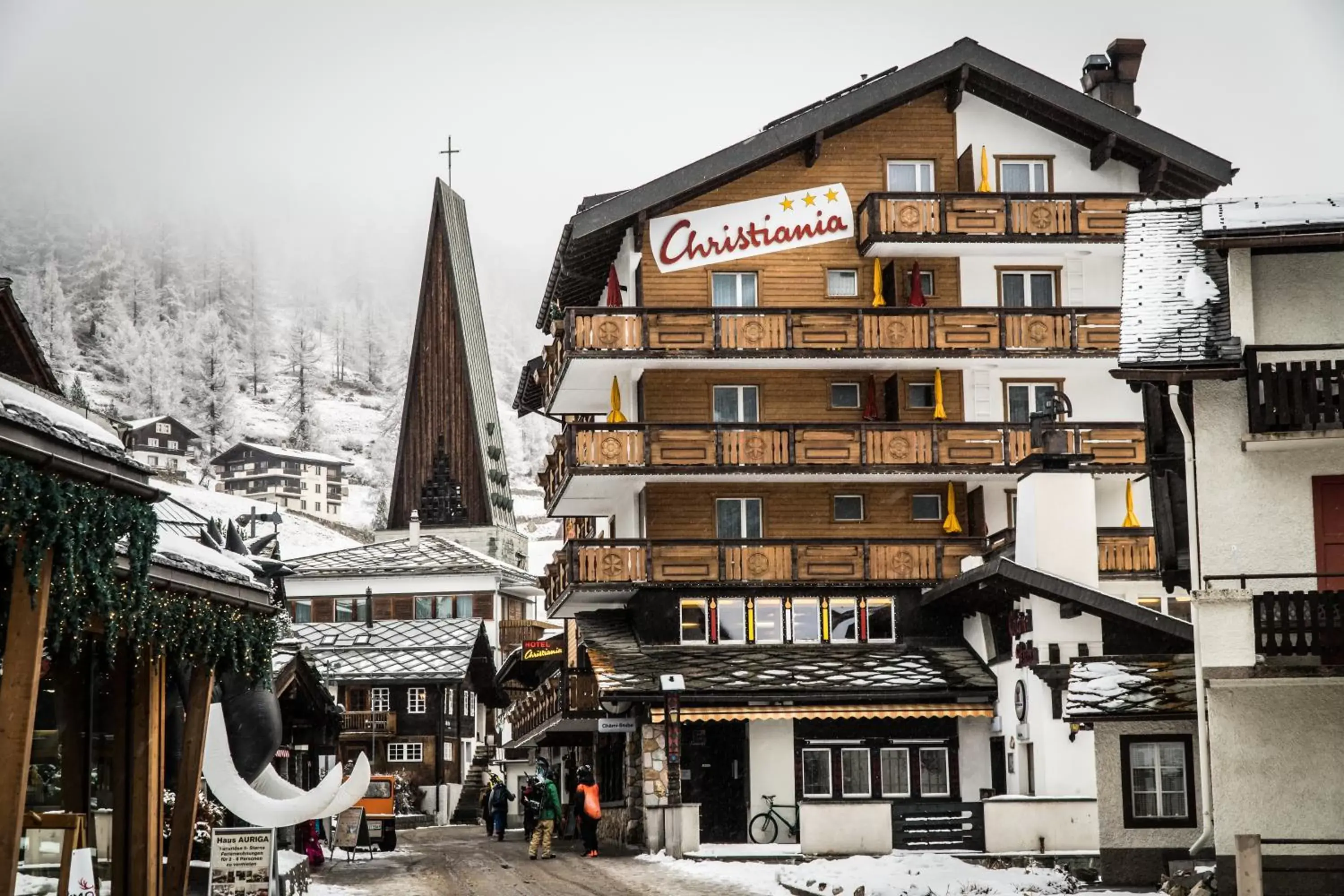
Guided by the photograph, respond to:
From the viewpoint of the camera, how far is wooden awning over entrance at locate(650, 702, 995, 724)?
36.4 meters

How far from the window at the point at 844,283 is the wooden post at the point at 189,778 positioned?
25.6m

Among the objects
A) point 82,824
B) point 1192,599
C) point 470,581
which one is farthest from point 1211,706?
point 470,581

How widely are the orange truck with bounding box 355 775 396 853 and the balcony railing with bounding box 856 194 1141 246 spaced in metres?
14.7

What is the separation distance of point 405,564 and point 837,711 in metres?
64.1

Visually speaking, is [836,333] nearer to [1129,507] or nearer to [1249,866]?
[1129,507]

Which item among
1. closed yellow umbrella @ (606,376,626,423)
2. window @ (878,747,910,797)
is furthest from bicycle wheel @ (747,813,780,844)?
closed yellow umbrella @ (606,376,626,423)

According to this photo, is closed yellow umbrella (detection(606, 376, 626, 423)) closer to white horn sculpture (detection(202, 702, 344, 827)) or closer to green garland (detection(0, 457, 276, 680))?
white horn sculpture (detection(202, 702, 344, 827))

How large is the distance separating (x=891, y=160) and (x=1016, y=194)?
2.89 meters

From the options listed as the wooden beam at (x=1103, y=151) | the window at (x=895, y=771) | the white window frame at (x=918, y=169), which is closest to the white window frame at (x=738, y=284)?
the white window frame at (x=918, y=169)

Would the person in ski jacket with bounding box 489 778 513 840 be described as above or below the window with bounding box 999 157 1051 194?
below

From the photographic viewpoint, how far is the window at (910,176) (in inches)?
1708

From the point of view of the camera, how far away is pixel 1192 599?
71.3ft

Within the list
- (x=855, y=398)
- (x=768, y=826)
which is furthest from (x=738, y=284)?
(x=768, y=826)

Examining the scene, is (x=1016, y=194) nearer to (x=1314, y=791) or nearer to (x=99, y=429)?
(x=1314, y=791)
